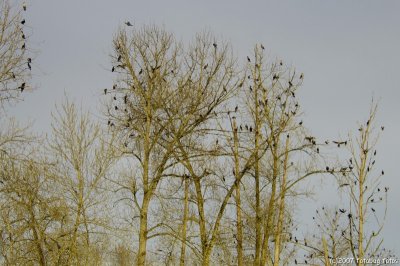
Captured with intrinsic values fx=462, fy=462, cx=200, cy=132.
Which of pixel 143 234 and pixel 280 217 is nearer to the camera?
pixel 143 234

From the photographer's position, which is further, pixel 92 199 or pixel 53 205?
pixel 92 199

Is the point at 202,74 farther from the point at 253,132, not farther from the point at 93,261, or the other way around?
the point at 93,261

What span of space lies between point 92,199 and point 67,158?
5.36ft

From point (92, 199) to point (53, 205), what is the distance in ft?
4.64


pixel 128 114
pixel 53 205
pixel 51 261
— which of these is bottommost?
pixel 51 261

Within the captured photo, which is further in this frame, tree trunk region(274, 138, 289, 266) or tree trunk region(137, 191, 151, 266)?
tree trunk region(274, 138, 289, 266)

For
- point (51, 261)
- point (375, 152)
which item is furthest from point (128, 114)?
point (375, 152)

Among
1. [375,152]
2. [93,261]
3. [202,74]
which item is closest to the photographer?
[375,152]

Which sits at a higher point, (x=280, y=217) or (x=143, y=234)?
(x=280, y=217)

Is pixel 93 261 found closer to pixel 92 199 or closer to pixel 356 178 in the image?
pixel 92 199

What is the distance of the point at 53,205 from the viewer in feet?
43.8

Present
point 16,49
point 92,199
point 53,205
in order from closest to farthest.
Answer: point 16,49
point 53,205
point 92,199

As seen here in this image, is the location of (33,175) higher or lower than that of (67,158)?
lower

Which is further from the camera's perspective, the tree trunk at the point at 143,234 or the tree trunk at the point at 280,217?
the tree trunk at the point at 280,217
